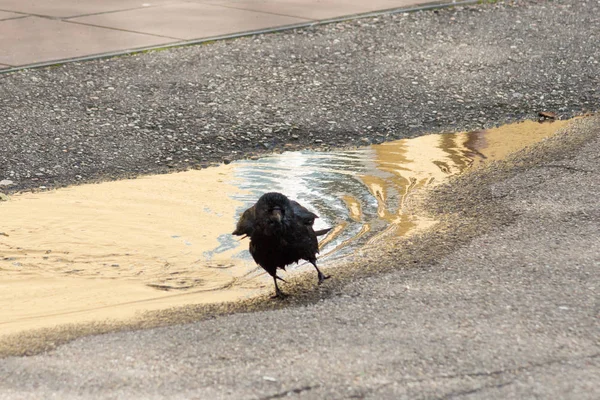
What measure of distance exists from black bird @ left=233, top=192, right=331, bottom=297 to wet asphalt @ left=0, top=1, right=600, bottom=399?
255 mm

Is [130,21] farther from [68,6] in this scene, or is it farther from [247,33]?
[247,33]

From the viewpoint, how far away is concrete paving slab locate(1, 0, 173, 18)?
11914 millimetres

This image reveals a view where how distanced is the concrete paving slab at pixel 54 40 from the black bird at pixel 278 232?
5402 millimetres

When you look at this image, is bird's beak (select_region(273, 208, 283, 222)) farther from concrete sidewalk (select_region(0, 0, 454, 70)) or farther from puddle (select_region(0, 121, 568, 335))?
concrete sidewalk (select_region(0, 0, 454, 70))

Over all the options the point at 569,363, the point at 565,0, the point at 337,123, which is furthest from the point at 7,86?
the point at 565,0

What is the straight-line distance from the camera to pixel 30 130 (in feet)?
25.5

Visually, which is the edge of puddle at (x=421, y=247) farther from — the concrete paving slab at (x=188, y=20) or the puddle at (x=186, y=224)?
the concrete paving slab at (x=188, y=20)

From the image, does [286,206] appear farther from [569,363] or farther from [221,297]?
[569,363]

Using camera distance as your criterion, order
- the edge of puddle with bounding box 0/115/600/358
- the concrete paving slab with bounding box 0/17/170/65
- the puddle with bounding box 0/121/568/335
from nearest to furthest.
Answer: the edge of puddle with bounding box 0/115/600/358 → the puddle with bounding box 0/121/568/335 → the concrete paving slab with bounding box 0/17/170/65

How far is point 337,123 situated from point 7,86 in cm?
317

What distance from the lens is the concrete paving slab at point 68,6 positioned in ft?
39.1

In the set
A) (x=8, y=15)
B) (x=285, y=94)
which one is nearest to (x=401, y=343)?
(x=285, y=94)

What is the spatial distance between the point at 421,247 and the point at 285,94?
3.38 metres

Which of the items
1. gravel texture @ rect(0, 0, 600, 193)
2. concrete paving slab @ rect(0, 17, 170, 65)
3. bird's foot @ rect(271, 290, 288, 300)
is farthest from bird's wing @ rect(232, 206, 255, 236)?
concrete paving slab @ rect(0, 17, 170, 65)
